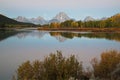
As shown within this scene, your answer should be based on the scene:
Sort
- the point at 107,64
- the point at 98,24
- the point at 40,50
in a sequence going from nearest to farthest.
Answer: the point at 107,64 < the point at 40,50 < the point at 98,24

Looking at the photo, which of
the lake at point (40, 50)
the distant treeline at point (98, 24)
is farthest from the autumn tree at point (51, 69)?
the distant treeline at point (98, 24)

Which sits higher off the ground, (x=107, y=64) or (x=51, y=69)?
(x=51, y=69)

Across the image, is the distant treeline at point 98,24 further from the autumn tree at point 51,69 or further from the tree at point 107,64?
the autumn tree at point 51,69

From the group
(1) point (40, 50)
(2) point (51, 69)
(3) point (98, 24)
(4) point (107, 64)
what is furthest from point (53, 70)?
(3) point (98, 24)

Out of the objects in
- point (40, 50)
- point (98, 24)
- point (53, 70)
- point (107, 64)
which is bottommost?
point (98, 24)

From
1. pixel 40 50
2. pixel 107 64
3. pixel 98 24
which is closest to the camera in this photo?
pixel 107 64

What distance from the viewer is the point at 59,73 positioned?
12.5m

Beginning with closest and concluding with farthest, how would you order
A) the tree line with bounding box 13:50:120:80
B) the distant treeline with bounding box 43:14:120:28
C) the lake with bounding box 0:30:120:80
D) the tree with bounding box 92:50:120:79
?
the tree line with bounding box 13:50:120:80 < the tree with bounding box 92:50:120:79 < the lake with bounding box 0:30:120:80 < the distant treeline with bounding box 43:14:120:28

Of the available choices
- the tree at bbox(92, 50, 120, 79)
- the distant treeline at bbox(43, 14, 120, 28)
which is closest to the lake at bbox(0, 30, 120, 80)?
the tree at bbox(92, 50, 120, 79)

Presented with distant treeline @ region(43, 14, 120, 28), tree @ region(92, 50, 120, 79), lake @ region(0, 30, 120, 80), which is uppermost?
tree @ region(92, 50, 120, 79)

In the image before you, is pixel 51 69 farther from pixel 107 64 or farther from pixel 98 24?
pixel 98 24

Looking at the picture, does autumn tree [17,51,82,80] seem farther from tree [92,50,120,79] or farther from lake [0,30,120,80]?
lake [0,30,120,80]

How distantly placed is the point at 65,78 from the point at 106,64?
391 cm

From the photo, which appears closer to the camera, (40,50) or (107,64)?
(107,64)
